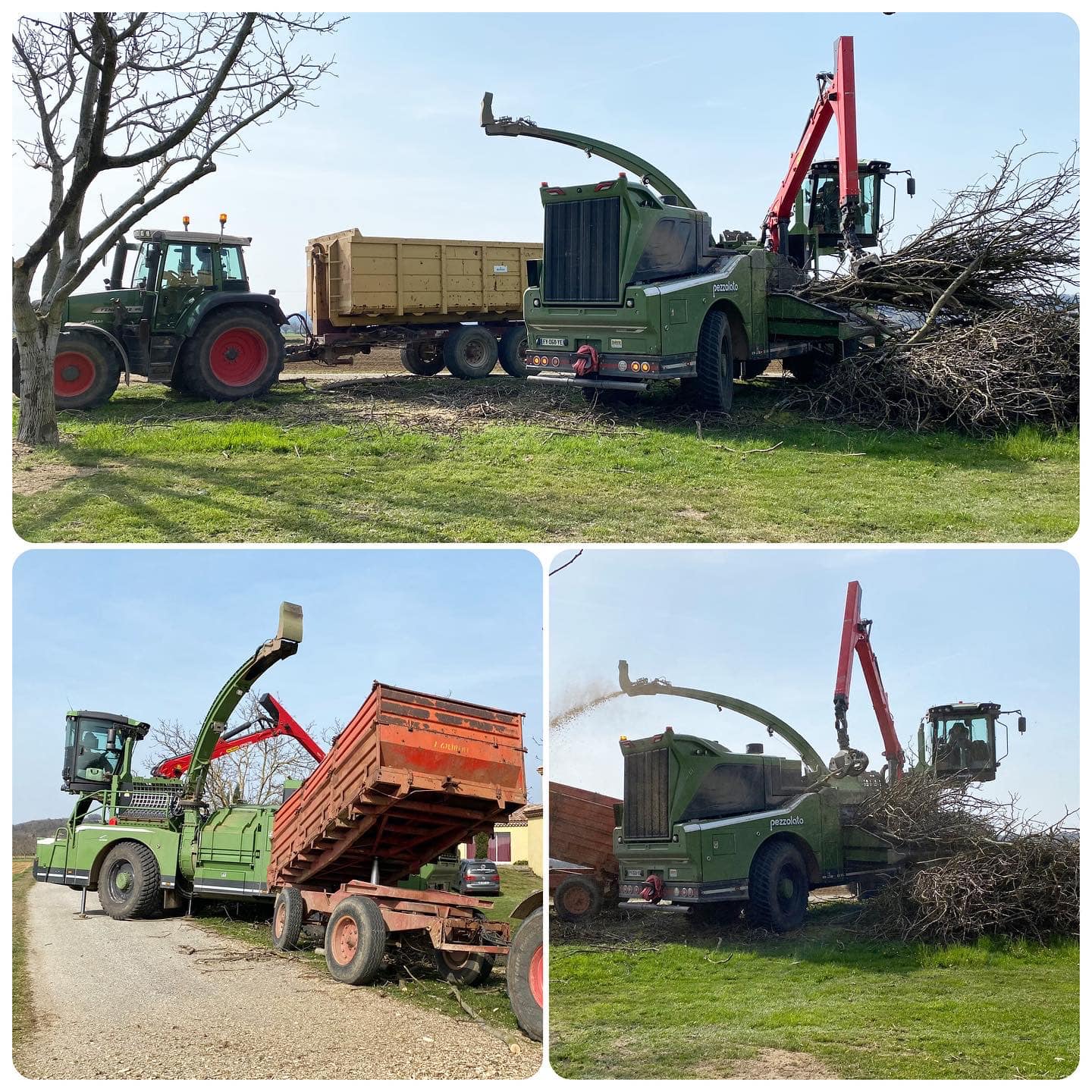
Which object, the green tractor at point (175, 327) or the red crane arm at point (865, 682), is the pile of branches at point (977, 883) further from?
the green tractor at point (175, 327)

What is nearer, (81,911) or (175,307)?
(81,911)

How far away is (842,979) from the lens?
7758 millimetres

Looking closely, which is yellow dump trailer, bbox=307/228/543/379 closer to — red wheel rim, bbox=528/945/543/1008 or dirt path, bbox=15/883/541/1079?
dirt path, bbox=15/883/541/1079

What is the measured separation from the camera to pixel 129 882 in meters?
11.0

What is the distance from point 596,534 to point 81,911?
681 cm

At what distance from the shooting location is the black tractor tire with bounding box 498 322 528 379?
1783 centimetres

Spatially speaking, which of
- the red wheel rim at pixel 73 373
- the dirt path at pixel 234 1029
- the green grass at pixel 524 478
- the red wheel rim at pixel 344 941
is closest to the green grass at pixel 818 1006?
the dirt path at pixel 234 1029

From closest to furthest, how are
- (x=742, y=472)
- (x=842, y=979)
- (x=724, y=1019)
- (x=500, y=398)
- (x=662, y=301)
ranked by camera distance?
(x=724, y=1019)
(x=842, y=979)
(x=742, y=472)
(x=662, y=301)
(x=500, y=398)

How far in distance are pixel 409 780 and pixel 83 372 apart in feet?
28.0

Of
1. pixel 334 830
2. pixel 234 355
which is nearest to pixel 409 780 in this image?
pixel 334 830

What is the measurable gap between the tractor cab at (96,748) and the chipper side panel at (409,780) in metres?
4.25

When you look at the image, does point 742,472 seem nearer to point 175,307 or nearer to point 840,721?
point 840,721

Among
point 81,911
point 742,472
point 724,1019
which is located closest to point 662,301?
point 742,472

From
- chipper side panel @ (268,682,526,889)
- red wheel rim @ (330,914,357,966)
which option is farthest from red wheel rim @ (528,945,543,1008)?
red wheel rim @ (330,914,357,966)
